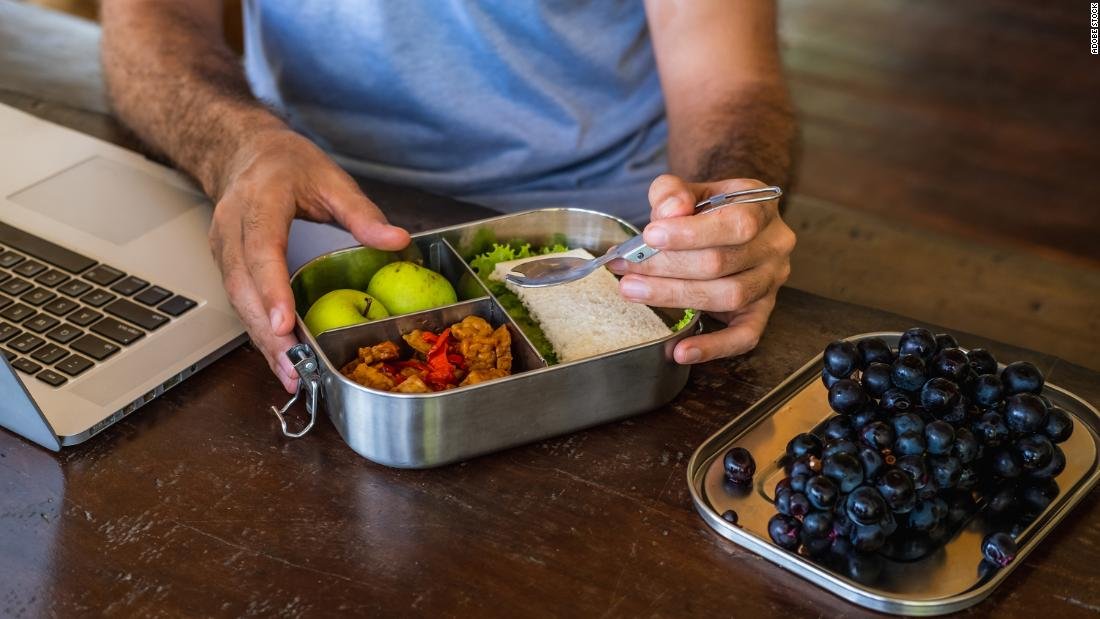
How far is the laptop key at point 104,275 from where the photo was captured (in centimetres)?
112

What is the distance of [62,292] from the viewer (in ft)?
3.59

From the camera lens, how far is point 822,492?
81 centimetres

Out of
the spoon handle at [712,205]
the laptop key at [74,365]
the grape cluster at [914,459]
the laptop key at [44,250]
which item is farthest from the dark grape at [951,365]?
the laptop key at [44,250]

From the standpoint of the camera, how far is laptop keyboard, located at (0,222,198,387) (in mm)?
1002

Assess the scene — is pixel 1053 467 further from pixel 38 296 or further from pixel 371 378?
pixel 38 296

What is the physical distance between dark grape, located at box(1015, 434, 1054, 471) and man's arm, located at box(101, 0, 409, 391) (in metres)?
0.59

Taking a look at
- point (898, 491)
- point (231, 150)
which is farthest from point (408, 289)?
point (898, 491)

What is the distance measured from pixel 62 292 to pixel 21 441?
0.21 meters

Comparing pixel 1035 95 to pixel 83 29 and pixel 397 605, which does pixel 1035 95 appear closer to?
pixel 83 29

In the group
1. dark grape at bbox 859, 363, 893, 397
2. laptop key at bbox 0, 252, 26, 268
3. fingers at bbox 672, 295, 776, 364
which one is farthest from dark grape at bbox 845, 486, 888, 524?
laptop key at bbox 0, 252, 26, 268

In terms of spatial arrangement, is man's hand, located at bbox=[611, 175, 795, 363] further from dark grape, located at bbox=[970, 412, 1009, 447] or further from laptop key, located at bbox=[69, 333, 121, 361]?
laptop key, located at bbox=[69, 333, 121, 361]

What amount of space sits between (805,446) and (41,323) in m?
0.73

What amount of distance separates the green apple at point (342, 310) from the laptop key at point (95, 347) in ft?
0.63

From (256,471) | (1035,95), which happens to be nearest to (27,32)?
(256,471)
